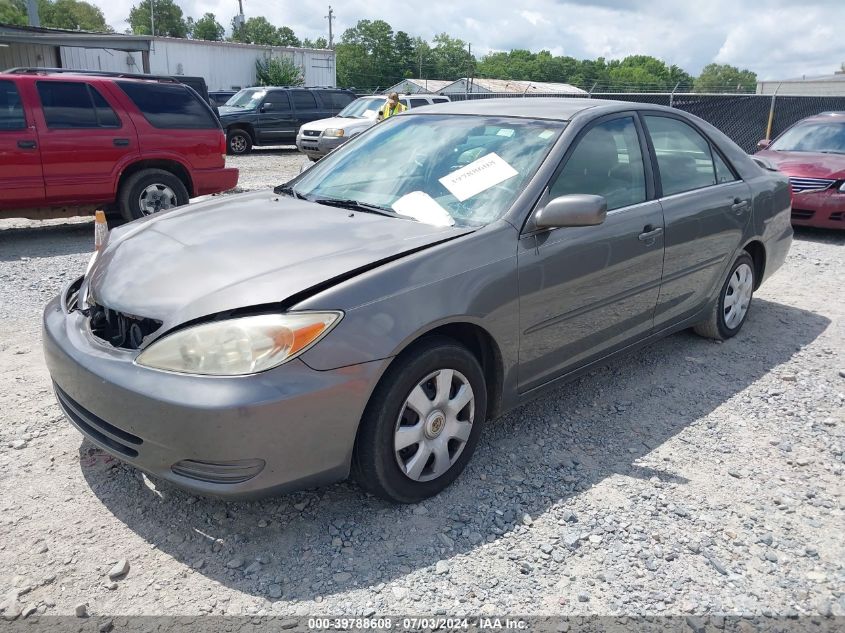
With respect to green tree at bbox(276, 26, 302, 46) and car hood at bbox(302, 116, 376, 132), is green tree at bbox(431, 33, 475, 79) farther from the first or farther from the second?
car hood at bbox(302, 116, 376, 132)

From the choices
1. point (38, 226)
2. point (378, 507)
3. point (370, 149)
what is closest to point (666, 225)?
point (370, 149)

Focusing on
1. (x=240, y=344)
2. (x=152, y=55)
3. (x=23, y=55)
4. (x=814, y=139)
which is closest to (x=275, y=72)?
(x=152, y=55)

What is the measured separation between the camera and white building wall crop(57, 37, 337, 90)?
25.7 meters

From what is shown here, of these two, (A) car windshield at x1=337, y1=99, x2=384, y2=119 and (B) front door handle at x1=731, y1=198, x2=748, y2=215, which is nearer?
(B) front door handle at x1=731, y1=198, x2=748, y2=215

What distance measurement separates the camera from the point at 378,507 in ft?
9.81

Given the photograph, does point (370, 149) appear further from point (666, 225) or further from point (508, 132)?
point (666, 225)

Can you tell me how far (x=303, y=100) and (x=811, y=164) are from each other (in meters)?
14.2

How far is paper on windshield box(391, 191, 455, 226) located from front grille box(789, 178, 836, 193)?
7177 millimetres

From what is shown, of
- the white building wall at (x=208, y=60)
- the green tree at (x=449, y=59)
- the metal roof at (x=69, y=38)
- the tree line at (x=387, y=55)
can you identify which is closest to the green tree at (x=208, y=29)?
the tree line at (x=387, y=55)

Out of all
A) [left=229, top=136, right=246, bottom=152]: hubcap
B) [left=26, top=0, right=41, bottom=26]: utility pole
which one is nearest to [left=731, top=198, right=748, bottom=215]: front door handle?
[left=229, top=136, right=246, bottom=152]: hubcap

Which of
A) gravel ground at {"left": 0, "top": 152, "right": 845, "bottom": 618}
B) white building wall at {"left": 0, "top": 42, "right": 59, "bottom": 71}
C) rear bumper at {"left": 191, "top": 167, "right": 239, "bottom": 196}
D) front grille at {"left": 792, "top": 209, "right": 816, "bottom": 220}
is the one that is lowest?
gravel ground at {"left": 0, "top": 152, "right": 845, "bottom": 618}

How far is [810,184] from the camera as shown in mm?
8836

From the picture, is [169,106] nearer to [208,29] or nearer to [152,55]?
[152,55]

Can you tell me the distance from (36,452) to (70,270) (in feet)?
12.6
